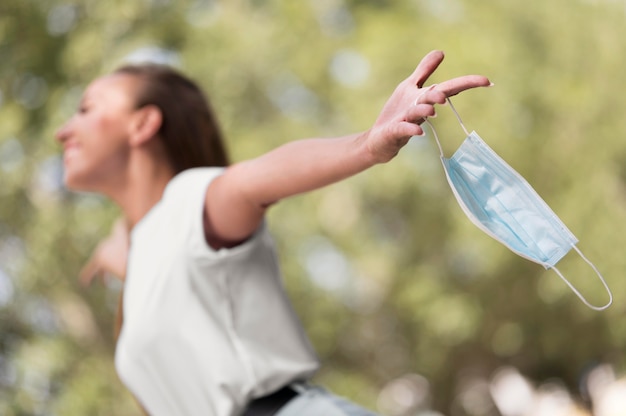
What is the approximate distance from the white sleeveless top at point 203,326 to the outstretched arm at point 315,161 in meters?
0.04

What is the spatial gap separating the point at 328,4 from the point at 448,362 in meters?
2.94

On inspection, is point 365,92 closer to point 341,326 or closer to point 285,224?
point 285,224

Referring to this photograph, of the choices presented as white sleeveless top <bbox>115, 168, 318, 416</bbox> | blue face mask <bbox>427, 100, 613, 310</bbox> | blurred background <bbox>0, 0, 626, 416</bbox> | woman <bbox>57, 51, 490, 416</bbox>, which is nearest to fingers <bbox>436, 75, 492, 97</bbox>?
blue face mask <bbox>427, 100, 613, 310</bbox>

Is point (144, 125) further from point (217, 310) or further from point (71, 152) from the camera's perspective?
point (217, 310)

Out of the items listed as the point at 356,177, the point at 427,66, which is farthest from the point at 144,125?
the point at 356,177

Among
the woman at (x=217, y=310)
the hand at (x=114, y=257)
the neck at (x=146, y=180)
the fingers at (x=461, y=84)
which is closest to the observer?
the fingers at (x=461, y=84)

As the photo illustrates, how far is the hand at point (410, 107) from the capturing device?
48.6 inches

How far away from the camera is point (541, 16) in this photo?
686cm

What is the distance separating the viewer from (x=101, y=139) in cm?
205

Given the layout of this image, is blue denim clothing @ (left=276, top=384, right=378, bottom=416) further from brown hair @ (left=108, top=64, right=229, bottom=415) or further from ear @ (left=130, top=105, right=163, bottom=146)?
ear @ (left=130, top=105, right=163, bottom=146)

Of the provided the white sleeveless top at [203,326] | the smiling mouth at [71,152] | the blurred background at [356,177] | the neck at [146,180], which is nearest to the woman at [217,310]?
the white sleeveless top at [203,326]

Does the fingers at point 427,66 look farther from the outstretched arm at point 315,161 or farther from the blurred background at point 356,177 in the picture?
the blurred background at point 356,177

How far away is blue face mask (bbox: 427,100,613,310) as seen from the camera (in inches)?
53.1

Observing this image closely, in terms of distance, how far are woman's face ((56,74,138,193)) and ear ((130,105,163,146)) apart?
0.5 inches
